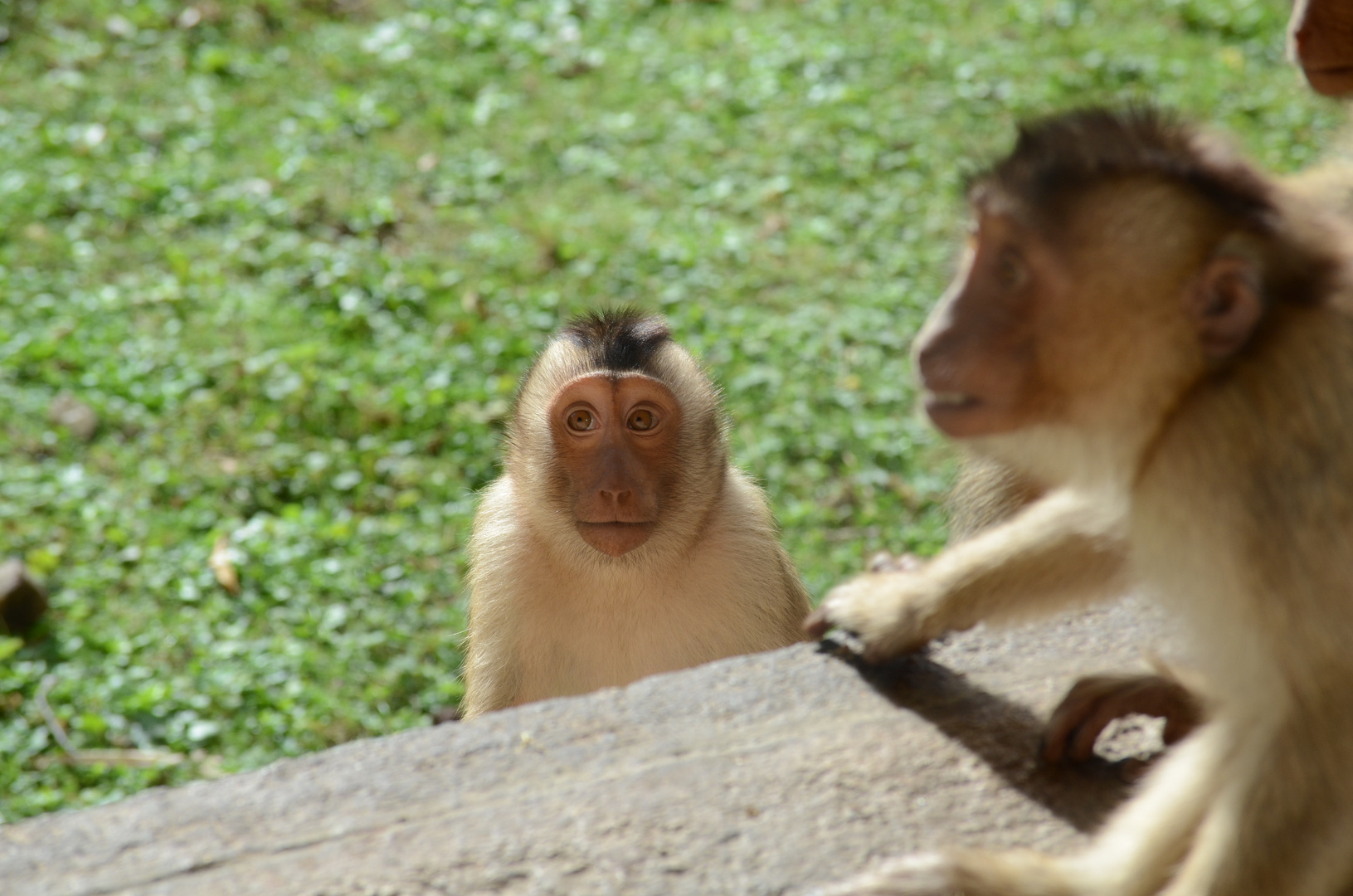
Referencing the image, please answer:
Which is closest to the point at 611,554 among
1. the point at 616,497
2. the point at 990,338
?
the point at 616,497

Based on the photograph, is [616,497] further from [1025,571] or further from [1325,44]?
[1325,44]

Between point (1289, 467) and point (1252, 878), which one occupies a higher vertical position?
point (1289, 467)

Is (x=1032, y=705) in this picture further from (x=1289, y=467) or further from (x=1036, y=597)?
(x=1289, y=467)

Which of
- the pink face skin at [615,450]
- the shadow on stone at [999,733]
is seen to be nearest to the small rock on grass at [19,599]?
the pink face skin at [615,450]

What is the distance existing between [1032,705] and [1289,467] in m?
1.09

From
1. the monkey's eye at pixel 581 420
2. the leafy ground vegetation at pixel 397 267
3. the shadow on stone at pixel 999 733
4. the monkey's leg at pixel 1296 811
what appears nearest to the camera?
the monkey's leg at pixel 1296 811

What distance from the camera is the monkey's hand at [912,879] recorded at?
94.0 inches

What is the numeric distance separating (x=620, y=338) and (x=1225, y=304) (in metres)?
2.37

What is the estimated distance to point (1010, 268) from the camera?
7.57 feet

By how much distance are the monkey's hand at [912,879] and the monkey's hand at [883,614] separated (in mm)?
597

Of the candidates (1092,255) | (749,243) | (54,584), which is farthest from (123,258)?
(1092,255)

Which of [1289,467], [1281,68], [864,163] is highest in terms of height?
[1281,68]

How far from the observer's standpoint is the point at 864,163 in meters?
8.39

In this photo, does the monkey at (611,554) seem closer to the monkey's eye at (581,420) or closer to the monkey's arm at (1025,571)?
the monkey's eye at (581,420)
